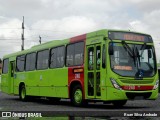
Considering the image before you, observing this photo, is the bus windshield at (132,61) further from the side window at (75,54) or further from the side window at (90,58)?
the side window at (75,54)

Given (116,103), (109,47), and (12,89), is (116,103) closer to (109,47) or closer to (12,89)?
(109,47)

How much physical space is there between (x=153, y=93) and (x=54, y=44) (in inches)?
229

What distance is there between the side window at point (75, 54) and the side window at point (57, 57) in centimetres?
62

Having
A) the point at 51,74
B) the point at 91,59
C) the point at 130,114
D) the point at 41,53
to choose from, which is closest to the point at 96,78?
the point at 91,59

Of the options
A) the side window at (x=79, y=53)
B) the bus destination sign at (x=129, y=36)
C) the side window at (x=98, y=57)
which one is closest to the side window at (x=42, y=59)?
the side window at (x=79, y=53)

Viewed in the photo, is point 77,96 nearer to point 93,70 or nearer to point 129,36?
point 93,70

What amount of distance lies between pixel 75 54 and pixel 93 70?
156 cm

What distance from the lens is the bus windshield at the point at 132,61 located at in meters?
15.2

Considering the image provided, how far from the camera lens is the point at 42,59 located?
2052 centimetres

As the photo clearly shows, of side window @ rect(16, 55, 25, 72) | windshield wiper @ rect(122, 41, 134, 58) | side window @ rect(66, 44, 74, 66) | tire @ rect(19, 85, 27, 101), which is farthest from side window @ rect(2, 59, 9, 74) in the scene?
windshield wiper @ rect(122, 41, 134, 58)

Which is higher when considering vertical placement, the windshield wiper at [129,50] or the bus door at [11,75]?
the windshield wiper at [129,50]

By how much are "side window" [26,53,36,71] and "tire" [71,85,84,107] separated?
206 inches

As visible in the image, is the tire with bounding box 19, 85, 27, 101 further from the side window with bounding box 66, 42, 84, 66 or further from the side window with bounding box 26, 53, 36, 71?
the side window with bounding box 66, 42, 84, 66

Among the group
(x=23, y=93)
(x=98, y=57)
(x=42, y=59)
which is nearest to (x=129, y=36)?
(x=98, y=57)
